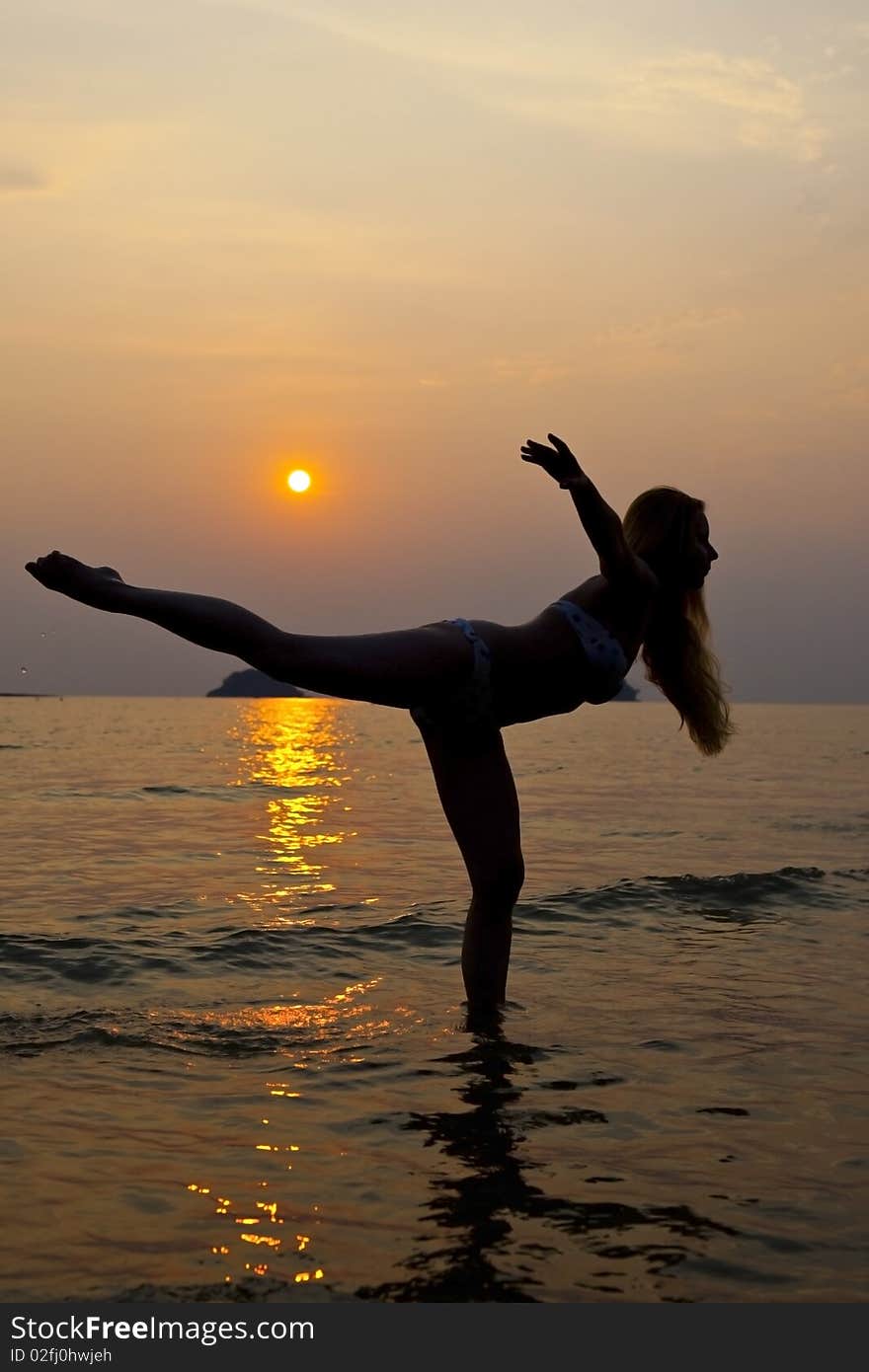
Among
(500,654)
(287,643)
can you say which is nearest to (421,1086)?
(500,654)

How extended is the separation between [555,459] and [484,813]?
179 centimetres

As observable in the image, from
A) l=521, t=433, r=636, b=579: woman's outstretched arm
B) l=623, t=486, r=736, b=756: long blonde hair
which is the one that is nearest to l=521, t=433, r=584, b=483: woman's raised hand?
l=521, t=433, r=636, b=579: woman's outstretched arm

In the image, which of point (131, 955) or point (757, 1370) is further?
point (131, 955)

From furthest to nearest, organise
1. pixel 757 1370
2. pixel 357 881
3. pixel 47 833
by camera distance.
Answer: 1. pixel 47 833
2. pixel 357 881
3. pixel 757 1370

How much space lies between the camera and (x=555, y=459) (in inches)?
198

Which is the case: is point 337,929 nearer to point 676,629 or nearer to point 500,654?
point 676,629

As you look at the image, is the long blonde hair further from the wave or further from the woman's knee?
the wave

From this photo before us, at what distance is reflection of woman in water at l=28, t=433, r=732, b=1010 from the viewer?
4957 millimetres

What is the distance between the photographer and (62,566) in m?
5.02

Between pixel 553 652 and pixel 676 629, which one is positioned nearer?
pixel 553 652

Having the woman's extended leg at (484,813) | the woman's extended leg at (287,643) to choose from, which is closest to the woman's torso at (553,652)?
the woman's extended leg at (287,643)

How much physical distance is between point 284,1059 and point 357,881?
6396 mm

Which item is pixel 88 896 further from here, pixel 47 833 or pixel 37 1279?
pixel 37 1279

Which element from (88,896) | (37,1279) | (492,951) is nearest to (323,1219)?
(37,1279)
